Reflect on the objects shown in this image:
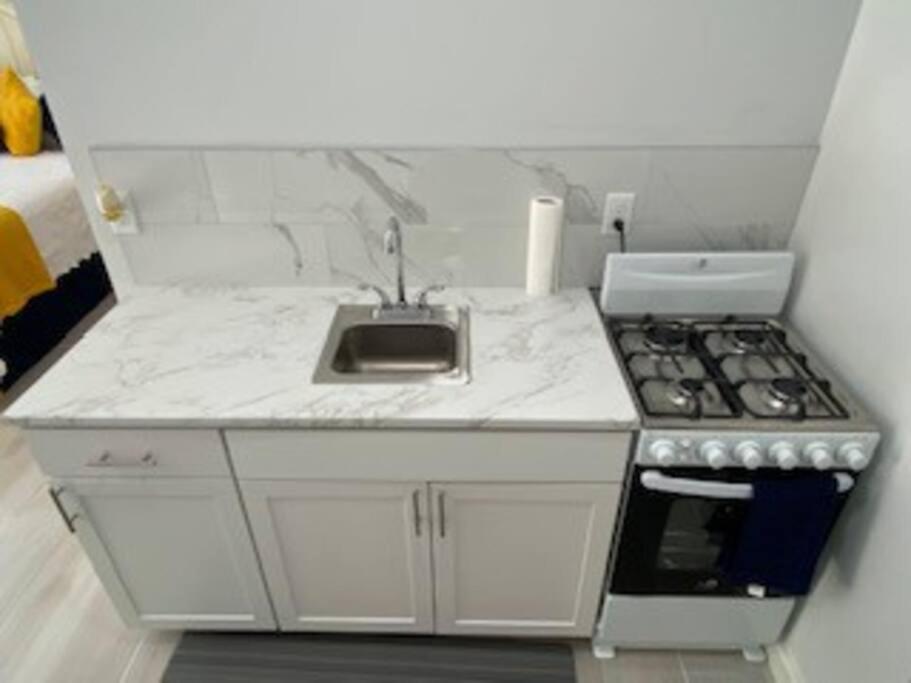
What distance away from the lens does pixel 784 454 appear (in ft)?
3.86

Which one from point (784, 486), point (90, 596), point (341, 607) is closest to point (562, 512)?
point (784, 486)

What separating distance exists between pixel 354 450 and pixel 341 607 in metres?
0.59

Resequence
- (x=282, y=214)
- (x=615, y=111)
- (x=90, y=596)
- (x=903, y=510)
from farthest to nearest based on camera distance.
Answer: (x=90, y=596), (x=282, y=214), (x=615, y=111), (x=903, y=510)

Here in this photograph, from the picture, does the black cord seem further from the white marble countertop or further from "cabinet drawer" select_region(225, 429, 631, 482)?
"cabinet drawer" select_region(225, 429, 631, 482)

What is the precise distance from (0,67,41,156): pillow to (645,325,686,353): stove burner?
138 inches

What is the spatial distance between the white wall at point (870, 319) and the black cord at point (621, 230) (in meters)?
0.49

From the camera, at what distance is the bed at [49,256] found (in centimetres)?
264

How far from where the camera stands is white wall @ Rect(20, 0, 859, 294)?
1.38 m

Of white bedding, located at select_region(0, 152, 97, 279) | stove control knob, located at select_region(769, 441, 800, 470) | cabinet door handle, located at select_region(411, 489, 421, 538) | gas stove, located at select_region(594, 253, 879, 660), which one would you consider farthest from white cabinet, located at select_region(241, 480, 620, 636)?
white bedding, located at select_region(0, 152, 97, 279)

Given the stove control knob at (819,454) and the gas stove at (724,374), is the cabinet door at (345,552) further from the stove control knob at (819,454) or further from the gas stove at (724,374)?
the stove control knob at (819,454)

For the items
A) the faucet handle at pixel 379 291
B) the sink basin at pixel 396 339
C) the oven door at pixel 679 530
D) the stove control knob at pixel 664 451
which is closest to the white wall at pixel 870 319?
the oven door at pixel 679 530

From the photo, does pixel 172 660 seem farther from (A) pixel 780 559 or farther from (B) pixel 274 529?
(A) pixel 780 559

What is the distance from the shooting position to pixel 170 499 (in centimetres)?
136

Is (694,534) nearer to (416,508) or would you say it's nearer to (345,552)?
(416,508)
